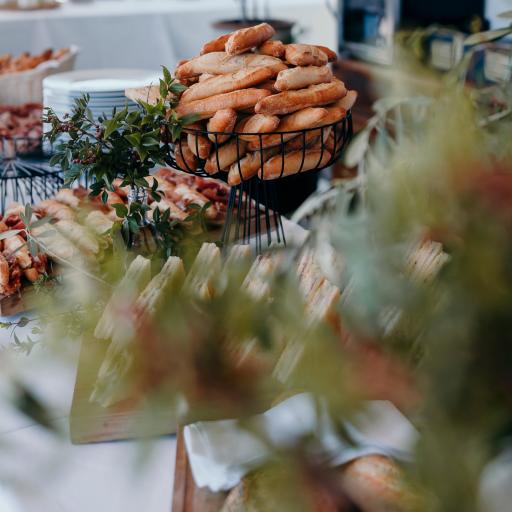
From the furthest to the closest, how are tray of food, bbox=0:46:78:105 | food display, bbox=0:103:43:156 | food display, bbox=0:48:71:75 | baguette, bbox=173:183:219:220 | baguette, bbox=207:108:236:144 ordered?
food display, bbox=0:48:71:75, tray of food, bbox=0:46:78:105, food display, bbox=0:103:43:156, baguette, bbox=173:183:219:220, baguette, bbox=207:108:236:144

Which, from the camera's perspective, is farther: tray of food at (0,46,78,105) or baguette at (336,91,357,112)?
Answer: tray of food at (0,46,78,105)

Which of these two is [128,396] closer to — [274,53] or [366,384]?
[366,384]

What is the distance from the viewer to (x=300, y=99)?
0.96m

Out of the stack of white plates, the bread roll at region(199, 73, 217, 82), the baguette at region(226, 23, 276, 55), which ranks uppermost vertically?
the baguette at region(226, 23, 276, 55)

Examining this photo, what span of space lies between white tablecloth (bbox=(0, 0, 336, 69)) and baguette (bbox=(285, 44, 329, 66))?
2.87 m

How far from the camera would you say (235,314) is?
0.61 ft

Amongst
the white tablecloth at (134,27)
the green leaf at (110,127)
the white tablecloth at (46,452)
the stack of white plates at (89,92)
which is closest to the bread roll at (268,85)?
the green leaf at (110,127)

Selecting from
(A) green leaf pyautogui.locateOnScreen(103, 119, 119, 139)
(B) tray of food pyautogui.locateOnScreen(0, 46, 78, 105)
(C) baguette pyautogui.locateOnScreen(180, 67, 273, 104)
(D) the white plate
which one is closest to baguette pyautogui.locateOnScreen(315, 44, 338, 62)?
(C) baguette pyautogui.locateOnScreen(180, 67, 273, 104)

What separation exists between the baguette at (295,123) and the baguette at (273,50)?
4.2 inches

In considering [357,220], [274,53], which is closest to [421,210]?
[357,220]

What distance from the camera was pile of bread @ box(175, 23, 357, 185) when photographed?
954 mm

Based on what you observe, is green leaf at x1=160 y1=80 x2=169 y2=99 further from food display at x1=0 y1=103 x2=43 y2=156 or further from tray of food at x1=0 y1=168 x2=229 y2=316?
food display at x1=0 y1=103 x2=43 y2=156

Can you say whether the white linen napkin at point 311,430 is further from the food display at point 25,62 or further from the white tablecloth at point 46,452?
the food display at point 25,62

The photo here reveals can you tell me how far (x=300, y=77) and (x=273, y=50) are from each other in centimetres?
9
